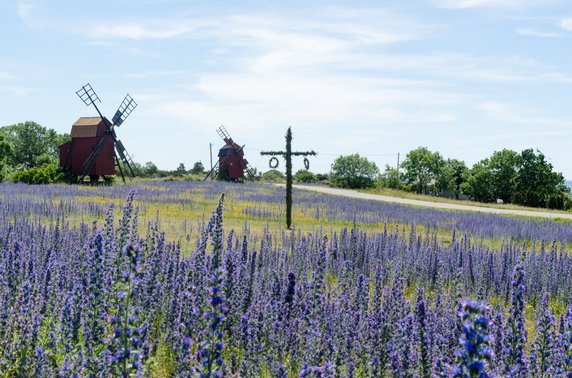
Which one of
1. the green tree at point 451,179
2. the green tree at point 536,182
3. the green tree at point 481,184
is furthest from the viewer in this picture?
the green tree at point 451,179

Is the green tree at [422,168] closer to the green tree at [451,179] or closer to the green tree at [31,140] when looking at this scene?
the green tree at [451,179]

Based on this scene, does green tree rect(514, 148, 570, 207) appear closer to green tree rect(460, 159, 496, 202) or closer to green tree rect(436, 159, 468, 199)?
green tree rect(460, 159, 496, 202)

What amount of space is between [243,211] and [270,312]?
72.4ft

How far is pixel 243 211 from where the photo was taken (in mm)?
29109

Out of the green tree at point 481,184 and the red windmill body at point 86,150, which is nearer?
the red windmill body at point 86,150

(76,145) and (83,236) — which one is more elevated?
(76,145)

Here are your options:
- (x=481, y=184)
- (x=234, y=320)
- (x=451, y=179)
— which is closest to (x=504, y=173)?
(x=481, y=184)

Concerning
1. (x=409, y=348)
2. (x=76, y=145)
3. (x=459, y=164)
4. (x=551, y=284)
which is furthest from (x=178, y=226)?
(x=459, y=164)

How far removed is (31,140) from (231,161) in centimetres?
4111

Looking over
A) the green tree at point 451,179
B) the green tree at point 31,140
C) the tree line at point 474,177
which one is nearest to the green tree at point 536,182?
the tree line at point 474,177

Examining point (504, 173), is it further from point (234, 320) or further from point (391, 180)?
point (234, 320)

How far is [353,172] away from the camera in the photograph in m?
76.6

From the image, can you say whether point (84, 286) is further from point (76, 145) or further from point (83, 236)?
point (76, 145)

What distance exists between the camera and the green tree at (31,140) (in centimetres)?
8769
